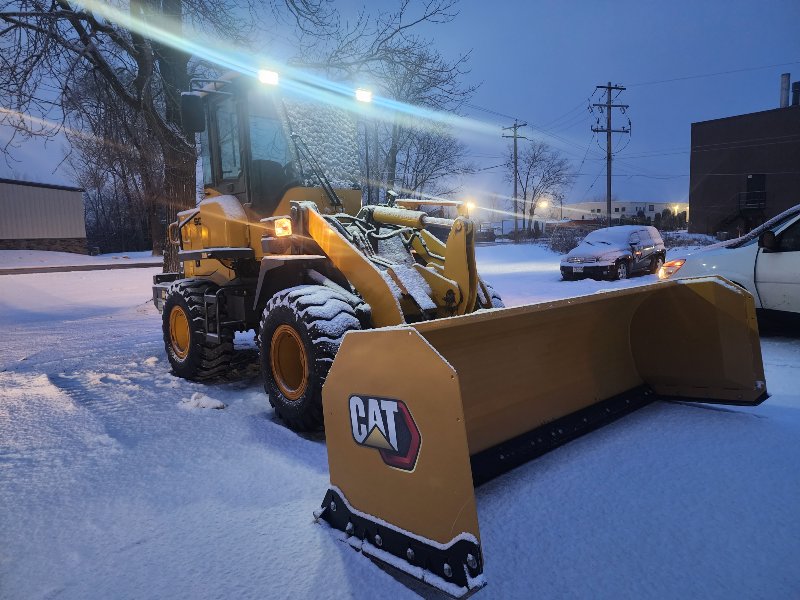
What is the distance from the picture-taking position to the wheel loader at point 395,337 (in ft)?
7.79

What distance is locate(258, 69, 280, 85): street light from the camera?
5.09 metres

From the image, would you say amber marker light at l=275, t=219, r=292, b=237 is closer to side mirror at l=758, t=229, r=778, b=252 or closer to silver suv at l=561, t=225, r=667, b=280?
side mirror at l=758, t=229, r=778, b=252

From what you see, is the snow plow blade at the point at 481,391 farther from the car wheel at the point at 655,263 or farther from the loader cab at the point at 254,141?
the car wheel at the point at 655,263

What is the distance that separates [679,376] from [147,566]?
403 cm

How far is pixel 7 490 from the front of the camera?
10.8ft

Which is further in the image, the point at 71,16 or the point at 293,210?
the point at 71,16

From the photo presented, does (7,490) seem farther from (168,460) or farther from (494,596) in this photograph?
(494,596)

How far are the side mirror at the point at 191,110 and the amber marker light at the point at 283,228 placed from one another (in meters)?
1.28

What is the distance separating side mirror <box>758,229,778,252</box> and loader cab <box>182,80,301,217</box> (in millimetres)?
5537

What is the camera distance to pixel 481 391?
3451 millimetres

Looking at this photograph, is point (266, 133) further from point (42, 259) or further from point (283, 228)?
point (42, 259)

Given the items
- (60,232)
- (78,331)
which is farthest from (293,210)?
(60,232)

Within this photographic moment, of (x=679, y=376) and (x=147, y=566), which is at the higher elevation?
(x=679, y=376)

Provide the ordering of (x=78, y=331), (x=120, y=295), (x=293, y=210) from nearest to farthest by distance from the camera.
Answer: (x=293, y=210) → (x=78, y=331) → (x=120, y=295)
